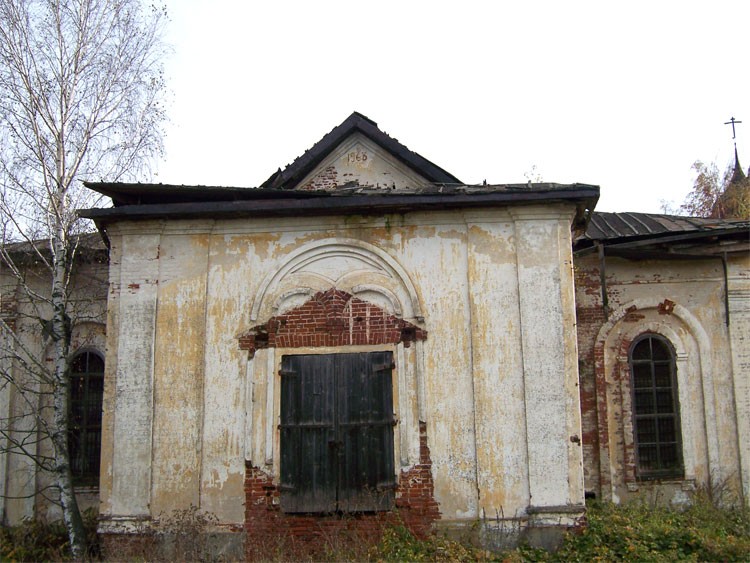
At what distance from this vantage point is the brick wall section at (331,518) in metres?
8.77

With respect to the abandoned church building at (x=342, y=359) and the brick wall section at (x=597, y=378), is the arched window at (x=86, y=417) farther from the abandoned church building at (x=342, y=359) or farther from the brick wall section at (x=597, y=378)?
Result: the brick wall section at (x=597, y=378)

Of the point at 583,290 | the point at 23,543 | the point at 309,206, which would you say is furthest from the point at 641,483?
the point at 23,543

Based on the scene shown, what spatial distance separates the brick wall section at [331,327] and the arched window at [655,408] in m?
4.67

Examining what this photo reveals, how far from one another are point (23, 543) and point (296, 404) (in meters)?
4.32

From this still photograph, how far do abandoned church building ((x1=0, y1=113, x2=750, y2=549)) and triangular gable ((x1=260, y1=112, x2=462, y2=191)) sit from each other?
1472 mm

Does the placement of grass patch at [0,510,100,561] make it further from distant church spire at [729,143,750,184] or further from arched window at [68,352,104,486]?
distant church spire at [729,143,750,184]

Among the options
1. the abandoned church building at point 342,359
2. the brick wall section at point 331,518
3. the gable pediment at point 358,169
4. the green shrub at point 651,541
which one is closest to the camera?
the green shrub at point 651,541

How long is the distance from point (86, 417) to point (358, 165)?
18.9 ft

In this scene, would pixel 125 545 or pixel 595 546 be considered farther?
pixel 125 545

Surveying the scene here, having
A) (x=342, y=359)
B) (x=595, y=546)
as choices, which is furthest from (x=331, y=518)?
(x=595, y=546)

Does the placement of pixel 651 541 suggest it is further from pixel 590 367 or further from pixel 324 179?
pixel 324 179

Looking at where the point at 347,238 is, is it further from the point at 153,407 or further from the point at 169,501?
the point at 169,501

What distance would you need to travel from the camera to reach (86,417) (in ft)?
38.7

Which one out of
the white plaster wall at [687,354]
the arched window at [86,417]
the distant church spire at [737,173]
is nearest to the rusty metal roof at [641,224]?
the white plaster wall at [687,354]
